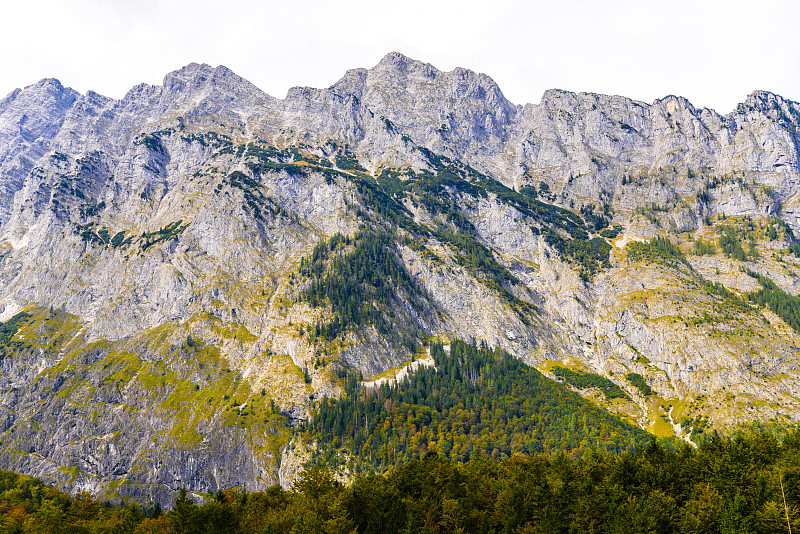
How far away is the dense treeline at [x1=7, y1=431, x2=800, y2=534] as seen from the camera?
62.3 metres

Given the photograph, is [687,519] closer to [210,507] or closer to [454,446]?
[210,507]

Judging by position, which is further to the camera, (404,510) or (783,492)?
Answer: (404,510)

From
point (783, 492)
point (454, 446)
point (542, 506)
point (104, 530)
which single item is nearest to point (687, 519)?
point (783, 492)

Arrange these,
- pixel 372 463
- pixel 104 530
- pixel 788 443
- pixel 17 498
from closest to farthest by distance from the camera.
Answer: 1. pixel 104 530
2. pixel 788 443
3. pixel 17 498
4. pixel 372 463

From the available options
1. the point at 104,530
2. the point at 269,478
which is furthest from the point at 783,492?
the point at 269,478

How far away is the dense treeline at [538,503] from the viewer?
205 feet

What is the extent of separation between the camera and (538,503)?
7375 centimetres

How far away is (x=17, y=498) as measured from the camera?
130 metres

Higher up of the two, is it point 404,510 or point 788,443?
point 788,443

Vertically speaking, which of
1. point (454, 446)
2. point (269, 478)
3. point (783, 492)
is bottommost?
point (269, 478)

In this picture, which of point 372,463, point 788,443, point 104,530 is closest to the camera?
point 104,530

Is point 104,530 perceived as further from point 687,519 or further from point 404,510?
point 687,519

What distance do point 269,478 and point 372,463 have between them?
4605 cm

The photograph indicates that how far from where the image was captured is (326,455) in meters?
189
